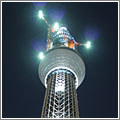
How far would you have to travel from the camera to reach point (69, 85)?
37125mm

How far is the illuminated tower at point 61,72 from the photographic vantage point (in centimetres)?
3503

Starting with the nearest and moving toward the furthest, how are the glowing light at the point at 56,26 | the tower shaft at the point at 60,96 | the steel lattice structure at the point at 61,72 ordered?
the tower shaft at the point at 60,96
the steel lattice structure at the point at 61,72
the glowing light at the point at 56,26

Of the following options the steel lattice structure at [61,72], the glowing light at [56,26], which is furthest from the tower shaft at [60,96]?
the glowing light at [56,26]

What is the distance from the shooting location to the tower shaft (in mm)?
31891

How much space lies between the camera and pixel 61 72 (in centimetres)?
3934

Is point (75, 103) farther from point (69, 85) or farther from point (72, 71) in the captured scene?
point (72, 71)

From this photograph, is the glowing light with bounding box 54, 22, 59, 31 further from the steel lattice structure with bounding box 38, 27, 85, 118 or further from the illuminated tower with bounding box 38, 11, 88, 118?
the steel lattice structure with bounding box 38, 27, 85, 118

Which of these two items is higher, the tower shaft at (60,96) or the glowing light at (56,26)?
the glowing light at (56,26)

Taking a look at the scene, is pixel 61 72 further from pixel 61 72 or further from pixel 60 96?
pixel 60 96

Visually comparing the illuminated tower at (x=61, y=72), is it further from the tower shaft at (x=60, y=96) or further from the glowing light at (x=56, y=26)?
the glowing light at (x=56, y=26)

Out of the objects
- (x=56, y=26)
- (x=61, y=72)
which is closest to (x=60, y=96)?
(x=61, y=72)

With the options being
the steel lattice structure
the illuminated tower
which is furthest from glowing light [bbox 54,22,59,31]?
the steel lattice structure

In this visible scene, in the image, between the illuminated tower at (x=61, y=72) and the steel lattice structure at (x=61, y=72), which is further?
the steel lattice structure at (x=61, y=72)

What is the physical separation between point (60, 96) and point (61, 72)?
4930 millimetres
